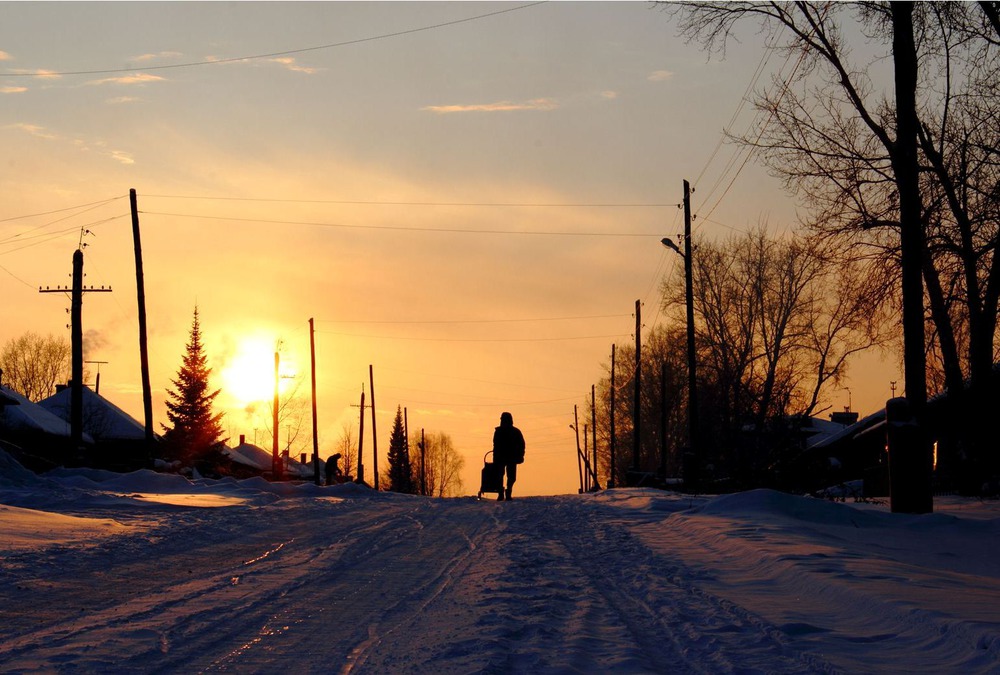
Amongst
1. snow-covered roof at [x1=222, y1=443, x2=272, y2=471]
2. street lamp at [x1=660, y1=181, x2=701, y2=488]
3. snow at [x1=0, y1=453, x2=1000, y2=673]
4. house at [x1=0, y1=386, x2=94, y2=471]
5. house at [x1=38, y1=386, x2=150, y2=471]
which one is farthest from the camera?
snow-covered roof at [x1=222, y1=443, x2=272, y2=471]

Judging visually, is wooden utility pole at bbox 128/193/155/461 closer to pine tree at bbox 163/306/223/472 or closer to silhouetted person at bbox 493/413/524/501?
silhouetted person at bbox 493/413/524/501

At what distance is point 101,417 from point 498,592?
74039 mm

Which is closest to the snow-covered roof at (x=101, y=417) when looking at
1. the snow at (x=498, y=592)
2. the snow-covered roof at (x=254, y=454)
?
the snow-covered roof at (x=254, y=454)

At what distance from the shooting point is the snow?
19.9ft

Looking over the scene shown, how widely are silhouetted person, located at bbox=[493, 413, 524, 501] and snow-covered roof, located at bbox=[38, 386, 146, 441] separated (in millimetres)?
56029

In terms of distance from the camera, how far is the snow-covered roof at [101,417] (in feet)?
246

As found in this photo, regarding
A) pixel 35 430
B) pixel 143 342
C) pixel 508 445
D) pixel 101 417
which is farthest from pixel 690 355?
pixel 101 417

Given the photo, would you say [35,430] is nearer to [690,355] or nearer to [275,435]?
[275,435]

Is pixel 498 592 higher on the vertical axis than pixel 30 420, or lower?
lower

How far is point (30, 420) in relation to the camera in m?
59.3

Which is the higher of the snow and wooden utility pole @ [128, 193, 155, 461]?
wooden utility pole @ [128, 193, 155, 461]

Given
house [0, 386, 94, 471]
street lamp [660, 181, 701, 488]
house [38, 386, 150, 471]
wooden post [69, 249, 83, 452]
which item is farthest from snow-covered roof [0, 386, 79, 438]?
street lamp [660, 181, 701, 488]

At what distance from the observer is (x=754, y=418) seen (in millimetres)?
46969

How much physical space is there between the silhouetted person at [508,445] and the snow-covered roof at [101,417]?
56029 mm
